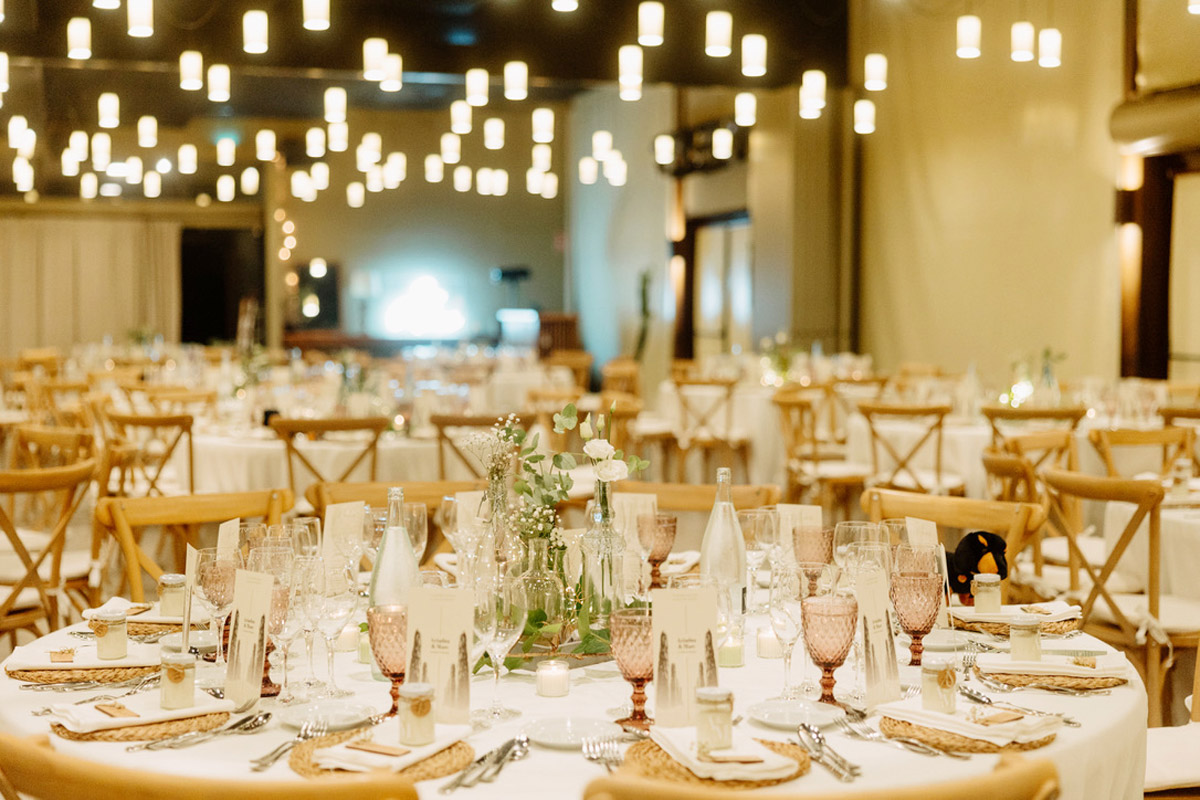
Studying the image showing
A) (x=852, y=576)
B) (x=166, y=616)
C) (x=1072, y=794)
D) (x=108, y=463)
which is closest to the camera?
(x=1072, y=794)

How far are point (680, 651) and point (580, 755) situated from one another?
219 mm

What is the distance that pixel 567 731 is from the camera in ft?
5.97

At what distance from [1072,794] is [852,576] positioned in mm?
648

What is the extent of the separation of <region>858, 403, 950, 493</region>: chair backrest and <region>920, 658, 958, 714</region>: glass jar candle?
451 cm

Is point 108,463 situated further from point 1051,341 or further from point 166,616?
point 1051,341

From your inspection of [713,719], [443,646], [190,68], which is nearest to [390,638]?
[443,646]

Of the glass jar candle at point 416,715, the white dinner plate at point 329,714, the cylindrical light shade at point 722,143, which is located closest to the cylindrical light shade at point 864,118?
the cylindrical light shade at point 722,143

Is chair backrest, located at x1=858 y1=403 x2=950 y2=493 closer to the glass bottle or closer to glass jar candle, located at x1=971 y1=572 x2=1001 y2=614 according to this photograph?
glass jar candle, located at x1=971 y1=572 x2=1001 y2=614

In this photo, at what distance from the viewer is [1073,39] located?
966 cm

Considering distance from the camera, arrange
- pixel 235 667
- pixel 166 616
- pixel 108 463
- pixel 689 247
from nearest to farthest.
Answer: pixel 235 667, pixel 166 616, pixel 108 463, pixel 689 247

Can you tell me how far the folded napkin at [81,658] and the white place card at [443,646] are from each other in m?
0.62

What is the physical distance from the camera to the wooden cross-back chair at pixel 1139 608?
357cm

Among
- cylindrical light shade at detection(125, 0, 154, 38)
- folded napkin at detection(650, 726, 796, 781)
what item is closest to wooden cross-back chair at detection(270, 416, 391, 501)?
cylindrical light shade at detection(125, 0, 154, 38)

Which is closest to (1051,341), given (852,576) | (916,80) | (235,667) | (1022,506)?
(916,80)
